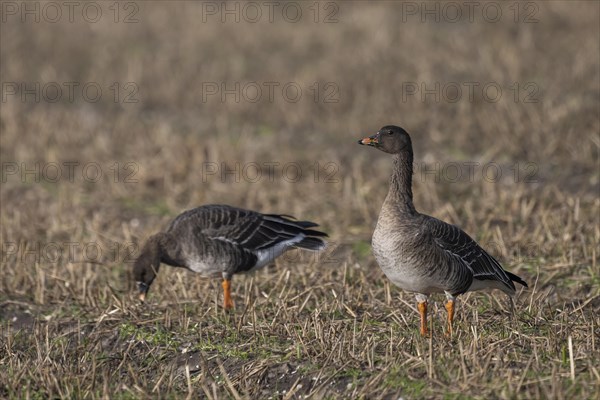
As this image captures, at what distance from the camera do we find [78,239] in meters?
12.1

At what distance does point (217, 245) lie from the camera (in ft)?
32.3

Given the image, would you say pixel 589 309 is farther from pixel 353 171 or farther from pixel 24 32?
A: pixel 24 32

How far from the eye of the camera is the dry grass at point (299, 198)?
7523mm

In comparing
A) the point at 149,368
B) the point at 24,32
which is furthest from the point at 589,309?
the point at 24,32

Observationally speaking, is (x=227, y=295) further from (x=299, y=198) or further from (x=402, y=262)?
(x=299, y=198)

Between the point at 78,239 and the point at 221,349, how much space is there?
448 cm

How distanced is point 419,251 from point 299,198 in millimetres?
5883

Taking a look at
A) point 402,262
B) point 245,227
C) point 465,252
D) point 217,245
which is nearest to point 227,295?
point 217,245

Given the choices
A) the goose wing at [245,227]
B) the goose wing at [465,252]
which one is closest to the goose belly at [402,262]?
the goose wing at [465,252]

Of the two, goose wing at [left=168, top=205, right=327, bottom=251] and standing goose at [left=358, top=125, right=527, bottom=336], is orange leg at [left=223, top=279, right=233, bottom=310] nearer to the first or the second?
goose wing at [left=168, top=205, right=327, bottom=251]

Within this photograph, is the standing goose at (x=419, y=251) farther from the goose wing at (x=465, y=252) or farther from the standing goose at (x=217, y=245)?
the standing goose at (x=217, y=245)

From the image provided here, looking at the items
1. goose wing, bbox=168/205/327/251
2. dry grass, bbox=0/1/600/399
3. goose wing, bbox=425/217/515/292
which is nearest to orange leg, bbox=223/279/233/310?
dry grass, bbox=0/1/600/399

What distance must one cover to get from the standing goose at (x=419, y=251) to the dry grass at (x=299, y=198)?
1.19 ft

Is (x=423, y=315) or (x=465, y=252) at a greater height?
(x=465, y=252)
